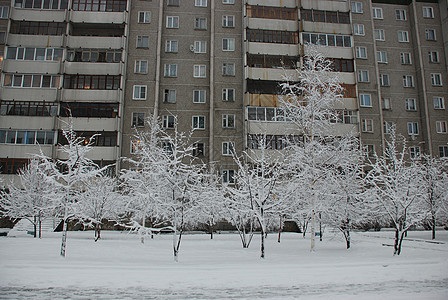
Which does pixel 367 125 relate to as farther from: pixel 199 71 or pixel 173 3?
pixel 173 3

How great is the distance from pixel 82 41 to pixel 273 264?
109 ft

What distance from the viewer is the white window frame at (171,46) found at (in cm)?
3643

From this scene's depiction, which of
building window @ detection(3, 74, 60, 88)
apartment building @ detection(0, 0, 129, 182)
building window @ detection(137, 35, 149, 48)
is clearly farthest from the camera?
building window @ detection(137, 35, 149, 48)

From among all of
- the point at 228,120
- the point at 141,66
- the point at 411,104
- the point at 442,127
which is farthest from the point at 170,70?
the point at 442,127

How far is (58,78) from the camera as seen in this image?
33719 mm

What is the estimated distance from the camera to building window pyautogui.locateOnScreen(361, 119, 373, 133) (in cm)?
3653

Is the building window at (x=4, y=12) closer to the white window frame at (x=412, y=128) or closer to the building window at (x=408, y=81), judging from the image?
the building window at (x=408, y=81)

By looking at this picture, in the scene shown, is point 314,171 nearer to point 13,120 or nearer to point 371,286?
point 371,286

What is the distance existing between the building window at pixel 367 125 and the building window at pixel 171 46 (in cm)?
2401

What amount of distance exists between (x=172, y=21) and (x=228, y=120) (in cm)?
1413

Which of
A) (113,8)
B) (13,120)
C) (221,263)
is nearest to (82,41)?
(113,8)

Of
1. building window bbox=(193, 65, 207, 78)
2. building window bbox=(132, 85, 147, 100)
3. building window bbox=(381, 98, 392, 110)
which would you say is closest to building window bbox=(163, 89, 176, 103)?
building window bbox=(132, 85, 147, 100)

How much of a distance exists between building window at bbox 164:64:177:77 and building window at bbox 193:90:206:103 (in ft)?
10.8

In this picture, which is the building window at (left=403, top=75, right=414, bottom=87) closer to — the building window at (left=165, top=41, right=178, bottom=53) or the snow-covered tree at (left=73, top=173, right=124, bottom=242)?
the building window at (left=165, top=41, right=178, bottom=53)
